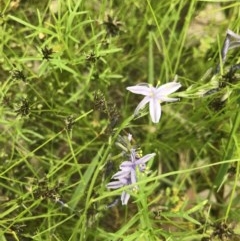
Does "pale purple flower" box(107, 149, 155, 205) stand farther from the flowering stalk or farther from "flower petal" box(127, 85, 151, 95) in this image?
"flower petal" box(127, 85, 151, 95)

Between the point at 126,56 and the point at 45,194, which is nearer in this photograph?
the point at 45,194

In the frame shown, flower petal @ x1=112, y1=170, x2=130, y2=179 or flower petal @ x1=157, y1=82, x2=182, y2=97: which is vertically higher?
flower petal @ x1=157, y1=82, x2=182, y2=97

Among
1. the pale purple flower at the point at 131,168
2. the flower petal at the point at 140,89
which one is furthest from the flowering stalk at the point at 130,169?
the flower petal at the point at 140,89

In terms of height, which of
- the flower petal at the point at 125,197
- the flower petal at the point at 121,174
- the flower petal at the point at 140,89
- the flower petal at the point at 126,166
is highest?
the flower petal at the point at 140,89

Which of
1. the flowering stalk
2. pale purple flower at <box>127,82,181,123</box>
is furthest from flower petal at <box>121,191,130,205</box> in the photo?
pale purple flower at <box>127,82,181,123</box>

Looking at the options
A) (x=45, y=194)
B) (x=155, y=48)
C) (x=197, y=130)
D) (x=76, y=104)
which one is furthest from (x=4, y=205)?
(x=155, y=48)

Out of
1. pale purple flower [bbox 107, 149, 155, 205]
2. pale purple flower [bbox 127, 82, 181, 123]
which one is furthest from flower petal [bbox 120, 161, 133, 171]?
pale purple flower [bbox 127, 82, 181, 123]

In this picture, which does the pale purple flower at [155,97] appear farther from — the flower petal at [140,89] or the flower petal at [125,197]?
the flower petal at [125,197]

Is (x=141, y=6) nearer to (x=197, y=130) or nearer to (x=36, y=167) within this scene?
(x=197, y=130)

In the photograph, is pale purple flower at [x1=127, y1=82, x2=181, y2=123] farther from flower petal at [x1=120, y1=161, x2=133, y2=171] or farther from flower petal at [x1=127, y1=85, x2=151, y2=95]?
flower petal at [x1=120, y1=161, x2=133, y2=171]

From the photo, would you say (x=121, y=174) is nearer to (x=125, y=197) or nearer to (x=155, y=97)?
(x=125, y=197)

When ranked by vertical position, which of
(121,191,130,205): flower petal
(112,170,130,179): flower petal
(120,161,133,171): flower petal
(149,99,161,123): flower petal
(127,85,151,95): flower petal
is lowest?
(121,191,130,205): flower petal
